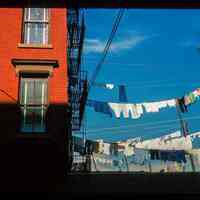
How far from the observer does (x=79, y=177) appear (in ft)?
61.1

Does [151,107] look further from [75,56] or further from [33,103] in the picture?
[33,103]

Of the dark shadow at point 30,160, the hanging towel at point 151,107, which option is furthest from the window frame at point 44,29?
the hanging towel at point 151,107

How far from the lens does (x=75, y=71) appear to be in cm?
2123

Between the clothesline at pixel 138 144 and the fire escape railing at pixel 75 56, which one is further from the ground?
the fire escape railing at pixel 75 56

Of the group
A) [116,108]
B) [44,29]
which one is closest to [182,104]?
[116,108]

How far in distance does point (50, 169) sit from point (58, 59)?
3.95 m

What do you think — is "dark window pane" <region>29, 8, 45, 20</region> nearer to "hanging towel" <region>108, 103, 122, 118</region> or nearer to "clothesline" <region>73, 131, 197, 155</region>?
"hanging towel" <region>108, 103, 122, 118</region>

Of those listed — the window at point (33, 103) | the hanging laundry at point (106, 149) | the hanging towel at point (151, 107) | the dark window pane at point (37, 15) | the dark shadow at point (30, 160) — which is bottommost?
the dark shadow at point (30, 160)

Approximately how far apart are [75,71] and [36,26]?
3748 mm

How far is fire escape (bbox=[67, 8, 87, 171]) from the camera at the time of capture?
60.3 ft

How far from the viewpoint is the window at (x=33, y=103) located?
16422 millimetres

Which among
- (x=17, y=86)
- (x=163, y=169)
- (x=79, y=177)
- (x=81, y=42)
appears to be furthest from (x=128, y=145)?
(x=17, y=86)
